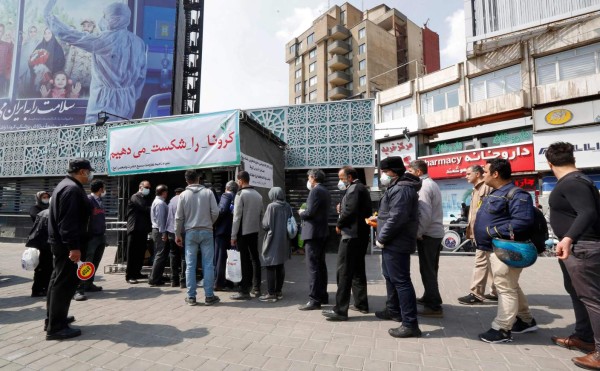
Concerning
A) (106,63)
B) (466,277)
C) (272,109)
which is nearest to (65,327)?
(466,277)

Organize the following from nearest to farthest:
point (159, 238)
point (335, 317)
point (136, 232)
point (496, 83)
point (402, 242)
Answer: point (402, 242), point (335, 317), point (159, 238), point (136, 232), point (496, 83)

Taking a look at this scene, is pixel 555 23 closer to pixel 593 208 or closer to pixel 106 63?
pixel 593 208

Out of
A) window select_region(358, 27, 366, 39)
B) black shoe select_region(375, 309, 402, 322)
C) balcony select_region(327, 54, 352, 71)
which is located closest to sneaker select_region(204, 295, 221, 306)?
black shoe select_region(375, 309, 402, 322)

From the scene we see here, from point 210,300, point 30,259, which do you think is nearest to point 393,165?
point 210,300

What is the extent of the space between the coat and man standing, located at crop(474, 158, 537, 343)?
265cm

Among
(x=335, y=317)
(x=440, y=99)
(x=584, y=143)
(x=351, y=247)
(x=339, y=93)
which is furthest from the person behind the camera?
(x=339, y=93)

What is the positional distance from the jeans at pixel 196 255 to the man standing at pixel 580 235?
13.4ft

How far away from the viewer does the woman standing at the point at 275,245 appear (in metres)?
4.65

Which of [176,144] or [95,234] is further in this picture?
[176,144]

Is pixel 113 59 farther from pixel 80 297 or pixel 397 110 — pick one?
pixel 80 297

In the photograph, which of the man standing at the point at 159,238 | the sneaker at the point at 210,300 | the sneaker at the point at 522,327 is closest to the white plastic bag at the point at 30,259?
the man standing at the point at 159,238

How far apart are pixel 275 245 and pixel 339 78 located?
41.1 metres

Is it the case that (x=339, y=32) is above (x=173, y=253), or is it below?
above

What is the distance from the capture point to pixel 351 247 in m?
3.81
